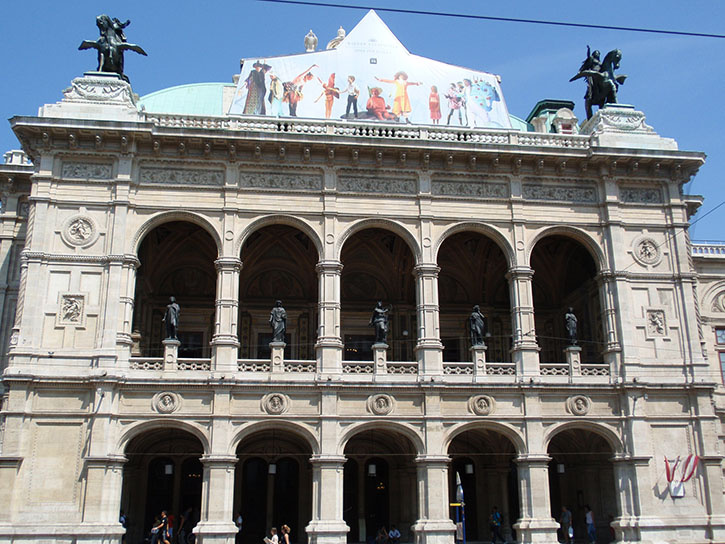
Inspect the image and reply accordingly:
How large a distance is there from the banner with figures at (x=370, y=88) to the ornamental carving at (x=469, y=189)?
3.05 m

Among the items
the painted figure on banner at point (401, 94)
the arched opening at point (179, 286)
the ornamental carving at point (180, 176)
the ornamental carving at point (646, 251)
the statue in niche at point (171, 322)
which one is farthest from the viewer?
the arched opening at point (179, 286)

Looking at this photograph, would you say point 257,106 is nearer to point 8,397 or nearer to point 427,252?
point 427,252

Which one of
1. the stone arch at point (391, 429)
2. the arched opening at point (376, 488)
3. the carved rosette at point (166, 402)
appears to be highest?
the carved rosette at point (166, 402)

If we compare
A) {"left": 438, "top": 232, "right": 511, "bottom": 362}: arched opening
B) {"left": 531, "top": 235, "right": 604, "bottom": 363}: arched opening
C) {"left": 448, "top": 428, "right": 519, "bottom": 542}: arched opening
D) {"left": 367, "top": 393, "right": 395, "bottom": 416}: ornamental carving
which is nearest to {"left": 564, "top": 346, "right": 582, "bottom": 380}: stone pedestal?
{"left": 531, "top": 235, "right": 604, "bottom": 363}: arched opening

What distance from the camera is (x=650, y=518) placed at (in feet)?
78.5

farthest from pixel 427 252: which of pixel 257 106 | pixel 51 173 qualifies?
pixel 51 173

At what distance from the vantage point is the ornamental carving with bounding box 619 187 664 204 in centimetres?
2742

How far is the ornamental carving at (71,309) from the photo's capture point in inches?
933

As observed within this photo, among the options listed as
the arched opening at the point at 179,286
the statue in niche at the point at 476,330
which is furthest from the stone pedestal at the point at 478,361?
the arched opening at the point at 179,286

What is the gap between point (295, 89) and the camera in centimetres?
2817

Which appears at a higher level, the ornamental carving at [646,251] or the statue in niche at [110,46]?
the statue in niche at [110,46]

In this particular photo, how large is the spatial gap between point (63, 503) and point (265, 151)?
1279 cm

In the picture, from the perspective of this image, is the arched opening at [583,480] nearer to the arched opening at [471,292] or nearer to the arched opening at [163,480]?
the arched opening at [471,292]

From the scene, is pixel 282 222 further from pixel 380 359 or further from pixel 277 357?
pixel 380 359
